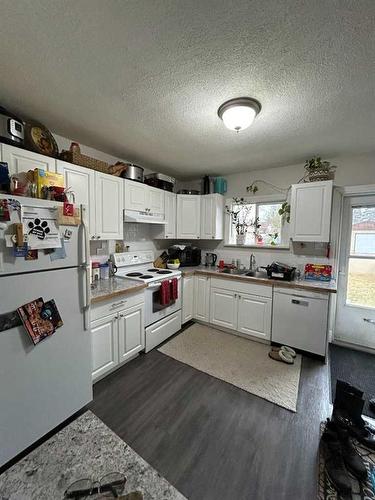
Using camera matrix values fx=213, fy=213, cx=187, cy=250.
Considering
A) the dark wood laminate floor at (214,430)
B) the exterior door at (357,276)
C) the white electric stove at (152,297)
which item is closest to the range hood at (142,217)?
the white electric stove at (152,297)

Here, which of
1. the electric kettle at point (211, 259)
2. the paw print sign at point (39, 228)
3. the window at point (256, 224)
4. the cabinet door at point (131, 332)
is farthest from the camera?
the electric kettle at point (211, 259)

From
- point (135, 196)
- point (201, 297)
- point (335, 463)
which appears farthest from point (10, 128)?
point (335, 463)

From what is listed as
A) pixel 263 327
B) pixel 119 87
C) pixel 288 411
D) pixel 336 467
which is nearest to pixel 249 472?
pixel 336 467

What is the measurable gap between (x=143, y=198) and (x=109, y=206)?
0.57 metres

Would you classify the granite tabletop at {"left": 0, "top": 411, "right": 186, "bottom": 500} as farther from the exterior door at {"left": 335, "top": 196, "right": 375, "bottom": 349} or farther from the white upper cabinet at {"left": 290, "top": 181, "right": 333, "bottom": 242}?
the exterior door at {"left": 335, "top": 196, "right": 375, "bottom": 349}

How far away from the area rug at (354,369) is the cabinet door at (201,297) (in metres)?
1.64

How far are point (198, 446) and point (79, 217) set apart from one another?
1829mm

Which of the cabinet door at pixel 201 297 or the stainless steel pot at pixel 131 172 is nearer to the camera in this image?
the stainless steel pot at pixel 131 172

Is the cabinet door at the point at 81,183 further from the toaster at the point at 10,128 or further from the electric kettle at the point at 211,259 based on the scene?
the electric kettle at the point at 211,259

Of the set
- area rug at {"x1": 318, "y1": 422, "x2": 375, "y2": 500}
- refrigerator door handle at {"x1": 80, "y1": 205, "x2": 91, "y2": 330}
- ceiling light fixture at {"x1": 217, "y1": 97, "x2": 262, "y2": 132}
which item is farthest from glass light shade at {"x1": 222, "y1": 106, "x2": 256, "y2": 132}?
area rug at {"x1": 318, "y1": 422, "x2": 375, "y2": 500}

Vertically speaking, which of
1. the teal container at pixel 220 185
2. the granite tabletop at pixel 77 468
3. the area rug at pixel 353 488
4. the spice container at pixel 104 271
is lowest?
the area rug at pixel 353 488

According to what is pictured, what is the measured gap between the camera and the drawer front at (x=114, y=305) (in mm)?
1924

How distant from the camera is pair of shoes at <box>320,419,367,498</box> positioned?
4.06ft

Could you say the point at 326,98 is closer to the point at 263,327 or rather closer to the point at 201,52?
the point at 201,52
